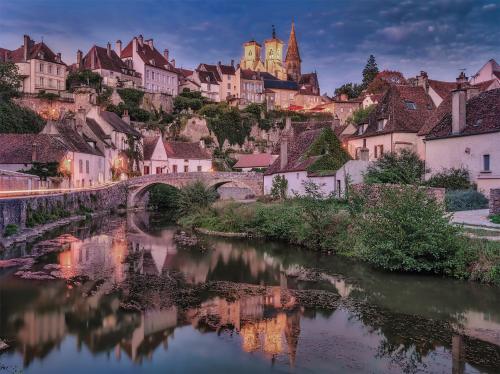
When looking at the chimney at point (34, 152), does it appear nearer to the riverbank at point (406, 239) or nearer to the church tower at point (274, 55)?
the riverbank at point (406, 239)

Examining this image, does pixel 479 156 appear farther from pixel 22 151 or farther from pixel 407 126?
pixel 22 151

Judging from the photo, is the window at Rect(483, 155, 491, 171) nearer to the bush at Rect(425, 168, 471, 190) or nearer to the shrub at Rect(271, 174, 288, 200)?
the bush at Rect(425, 168, 471, 190)

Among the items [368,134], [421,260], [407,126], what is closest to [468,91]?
[407,126]

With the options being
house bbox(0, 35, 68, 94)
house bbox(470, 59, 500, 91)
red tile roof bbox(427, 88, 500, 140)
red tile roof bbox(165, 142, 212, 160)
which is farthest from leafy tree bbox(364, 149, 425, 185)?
house bbox(0, 35, 68, 94)

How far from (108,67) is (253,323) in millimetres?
62038

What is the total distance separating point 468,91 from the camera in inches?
1172

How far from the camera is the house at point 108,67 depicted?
67750mm

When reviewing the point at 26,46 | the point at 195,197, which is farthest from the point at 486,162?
the point at 26,46

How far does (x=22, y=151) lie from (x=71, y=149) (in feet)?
12.3

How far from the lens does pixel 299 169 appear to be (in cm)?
3338

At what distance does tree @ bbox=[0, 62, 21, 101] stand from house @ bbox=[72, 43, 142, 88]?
14.0 meters

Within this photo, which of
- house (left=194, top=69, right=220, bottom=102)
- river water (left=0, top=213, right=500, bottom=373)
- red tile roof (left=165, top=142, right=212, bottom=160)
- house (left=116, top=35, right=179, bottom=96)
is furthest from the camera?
house (left=194, top=69, right=220, bottom=102)

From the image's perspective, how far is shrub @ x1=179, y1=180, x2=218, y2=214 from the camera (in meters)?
36.4

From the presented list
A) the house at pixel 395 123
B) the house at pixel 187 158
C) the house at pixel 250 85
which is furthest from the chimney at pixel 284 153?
the house at pixel 250 85
